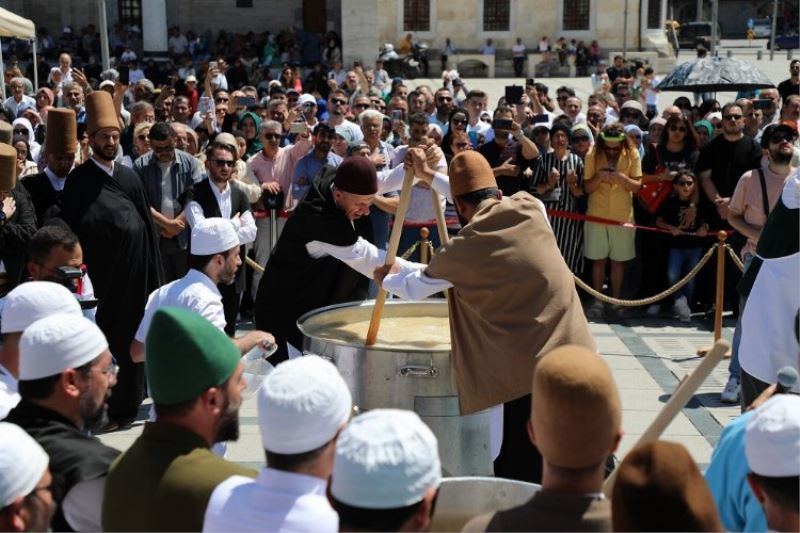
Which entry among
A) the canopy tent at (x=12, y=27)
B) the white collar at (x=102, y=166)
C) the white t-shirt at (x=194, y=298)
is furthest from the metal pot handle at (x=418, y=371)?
the canopy tent at (x=12, y=27)

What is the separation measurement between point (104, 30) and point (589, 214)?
10132mm

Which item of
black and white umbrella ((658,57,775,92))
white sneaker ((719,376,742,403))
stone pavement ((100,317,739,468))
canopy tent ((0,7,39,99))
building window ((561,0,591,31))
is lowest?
stone pavement ((100,317,739,468))

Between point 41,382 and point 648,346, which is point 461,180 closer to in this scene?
point 41,382

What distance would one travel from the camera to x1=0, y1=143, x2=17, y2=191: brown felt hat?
7051mm

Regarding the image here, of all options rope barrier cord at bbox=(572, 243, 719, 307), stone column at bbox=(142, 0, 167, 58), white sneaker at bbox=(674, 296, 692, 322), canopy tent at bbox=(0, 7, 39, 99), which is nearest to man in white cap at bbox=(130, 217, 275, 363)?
rope barrier cord at bbox=(572, 243, 719, 307)

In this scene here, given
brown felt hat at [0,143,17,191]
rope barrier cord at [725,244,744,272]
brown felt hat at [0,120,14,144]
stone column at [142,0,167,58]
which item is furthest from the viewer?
stone column at [142,0,167,58]

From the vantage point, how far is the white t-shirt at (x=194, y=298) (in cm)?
534

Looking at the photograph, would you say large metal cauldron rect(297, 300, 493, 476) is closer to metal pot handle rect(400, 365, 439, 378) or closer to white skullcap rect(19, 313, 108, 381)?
metal pot handle rect(400, 365, 439, 378)

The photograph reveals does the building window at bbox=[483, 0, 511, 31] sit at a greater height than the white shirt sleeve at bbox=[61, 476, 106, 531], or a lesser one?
greater

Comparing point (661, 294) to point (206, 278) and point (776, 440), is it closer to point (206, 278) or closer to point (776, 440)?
point (206, 278)

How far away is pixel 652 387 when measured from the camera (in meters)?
9.14

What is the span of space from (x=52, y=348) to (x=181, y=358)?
1.84 feet

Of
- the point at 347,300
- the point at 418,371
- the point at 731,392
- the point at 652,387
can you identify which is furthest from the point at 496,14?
the point at 418,371

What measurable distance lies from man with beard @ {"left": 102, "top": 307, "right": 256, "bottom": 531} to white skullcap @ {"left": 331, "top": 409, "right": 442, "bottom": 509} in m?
0.66
